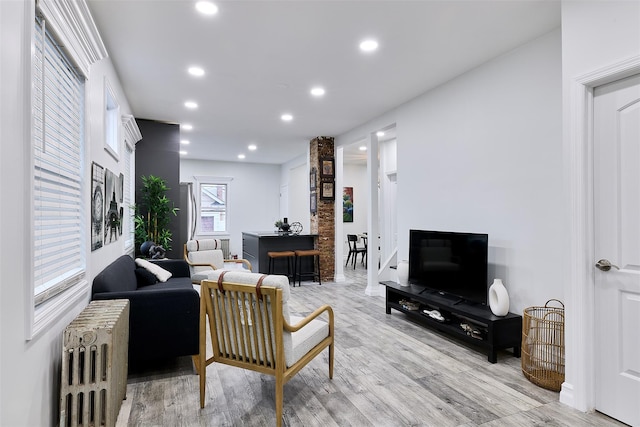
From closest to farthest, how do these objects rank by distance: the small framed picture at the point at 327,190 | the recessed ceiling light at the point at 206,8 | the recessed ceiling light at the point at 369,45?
the recessed ceiling light at the point at 206,8, the recessed ceiling light at the point at 369,45, the small framed picture at the point at 327,190

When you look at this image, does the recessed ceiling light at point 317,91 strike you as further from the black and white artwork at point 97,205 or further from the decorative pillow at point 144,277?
the decorative pillow at point 144,277

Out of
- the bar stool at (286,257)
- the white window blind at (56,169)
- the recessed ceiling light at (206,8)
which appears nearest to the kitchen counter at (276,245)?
the bar stool at (286,257)

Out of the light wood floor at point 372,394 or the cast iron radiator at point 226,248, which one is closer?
the light wood floor at point 372,394

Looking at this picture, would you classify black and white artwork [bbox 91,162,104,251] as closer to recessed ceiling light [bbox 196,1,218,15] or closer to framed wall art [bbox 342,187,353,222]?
recessed ceiling light [bbox 196,1,218,15]

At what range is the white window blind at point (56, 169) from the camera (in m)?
1.73

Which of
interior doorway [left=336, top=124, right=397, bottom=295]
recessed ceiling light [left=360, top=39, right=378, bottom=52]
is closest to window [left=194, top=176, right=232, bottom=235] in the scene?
interior doorway [left=336, top=124, right=397, bottom=295]

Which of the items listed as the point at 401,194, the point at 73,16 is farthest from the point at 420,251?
the point at 73,16

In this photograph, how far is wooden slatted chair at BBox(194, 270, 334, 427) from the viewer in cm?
209

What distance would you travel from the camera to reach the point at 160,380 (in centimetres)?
270

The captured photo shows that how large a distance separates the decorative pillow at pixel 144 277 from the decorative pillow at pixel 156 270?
0.04m

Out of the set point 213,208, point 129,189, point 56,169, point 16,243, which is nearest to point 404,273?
point 56,169

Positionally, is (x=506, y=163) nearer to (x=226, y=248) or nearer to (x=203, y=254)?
(x=203, y=254)

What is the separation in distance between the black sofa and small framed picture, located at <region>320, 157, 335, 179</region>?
433cm

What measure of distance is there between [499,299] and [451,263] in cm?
67
